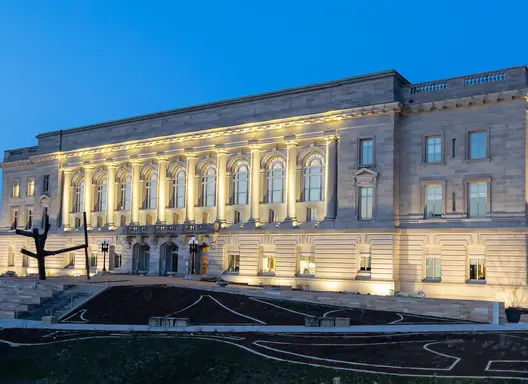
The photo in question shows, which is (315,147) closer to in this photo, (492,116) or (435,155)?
(435,155)

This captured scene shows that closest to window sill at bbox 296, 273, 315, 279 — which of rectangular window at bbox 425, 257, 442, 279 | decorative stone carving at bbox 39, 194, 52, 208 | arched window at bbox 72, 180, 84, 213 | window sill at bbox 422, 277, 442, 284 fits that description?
window sill at bbox 422, 277, 442, 284

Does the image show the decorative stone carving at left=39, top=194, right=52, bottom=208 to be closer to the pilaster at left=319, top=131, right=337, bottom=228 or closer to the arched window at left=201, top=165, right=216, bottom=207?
the arched window at left=201, top=165, right=216, bottom=207

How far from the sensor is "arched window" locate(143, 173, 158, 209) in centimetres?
7012

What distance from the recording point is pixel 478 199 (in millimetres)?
49625

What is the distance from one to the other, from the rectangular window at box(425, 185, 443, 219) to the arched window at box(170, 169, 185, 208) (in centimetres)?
2682

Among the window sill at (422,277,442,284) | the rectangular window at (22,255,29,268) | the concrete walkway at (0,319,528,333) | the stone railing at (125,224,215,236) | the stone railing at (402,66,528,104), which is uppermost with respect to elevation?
the stone railing at (402,66,528,104)

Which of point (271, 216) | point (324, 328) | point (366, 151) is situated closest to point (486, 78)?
point (366, 151)

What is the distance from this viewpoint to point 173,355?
29422mm

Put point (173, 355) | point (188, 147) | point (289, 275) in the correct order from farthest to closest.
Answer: point (188, 147) < point (289, 275) < point (173, 355)

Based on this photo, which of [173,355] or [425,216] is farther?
[425,216]

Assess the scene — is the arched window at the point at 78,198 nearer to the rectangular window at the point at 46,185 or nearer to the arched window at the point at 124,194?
the rectangular window at the point at 46,185

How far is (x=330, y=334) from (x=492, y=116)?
985 inches

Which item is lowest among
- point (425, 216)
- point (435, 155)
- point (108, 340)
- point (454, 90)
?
point (108, 340)

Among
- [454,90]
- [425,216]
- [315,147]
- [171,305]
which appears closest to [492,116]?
[454,90]
